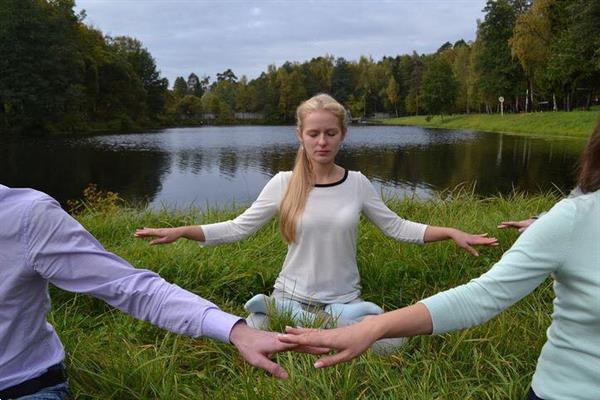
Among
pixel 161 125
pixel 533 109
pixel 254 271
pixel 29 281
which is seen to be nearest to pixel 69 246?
pixel 29 281

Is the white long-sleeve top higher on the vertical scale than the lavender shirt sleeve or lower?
lower

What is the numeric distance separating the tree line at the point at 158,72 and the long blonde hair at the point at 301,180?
28850mm

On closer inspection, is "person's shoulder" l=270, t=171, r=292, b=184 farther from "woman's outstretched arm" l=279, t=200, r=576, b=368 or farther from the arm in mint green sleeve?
"woman's outstretched arm" l=279, t=200, r=576, b=368

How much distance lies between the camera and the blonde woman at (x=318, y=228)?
10.1ft

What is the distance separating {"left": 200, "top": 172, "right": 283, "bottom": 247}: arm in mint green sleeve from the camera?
3195 mm

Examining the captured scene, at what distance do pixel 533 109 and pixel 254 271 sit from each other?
54963 mm

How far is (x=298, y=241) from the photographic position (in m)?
3.13

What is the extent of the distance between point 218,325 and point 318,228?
161cm

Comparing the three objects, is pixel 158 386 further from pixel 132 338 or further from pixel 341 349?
pixel 341 349

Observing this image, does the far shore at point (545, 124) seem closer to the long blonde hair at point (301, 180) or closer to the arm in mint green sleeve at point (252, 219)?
the long blonde hair at point (301, 180)

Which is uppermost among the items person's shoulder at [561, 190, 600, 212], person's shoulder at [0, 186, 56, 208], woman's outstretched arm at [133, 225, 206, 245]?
person's shoulder at [0, 186, 56, 208]

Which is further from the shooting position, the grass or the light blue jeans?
the grass

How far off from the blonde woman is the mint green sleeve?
1.54 meters

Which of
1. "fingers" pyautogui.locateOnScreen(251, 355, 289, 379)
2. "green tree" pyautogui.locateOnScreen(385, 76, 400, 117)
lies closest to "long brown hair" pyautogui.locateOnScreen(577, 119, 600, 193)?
"fingers" pyautogui.locateOnScreen(251, 355, 289, 379)
